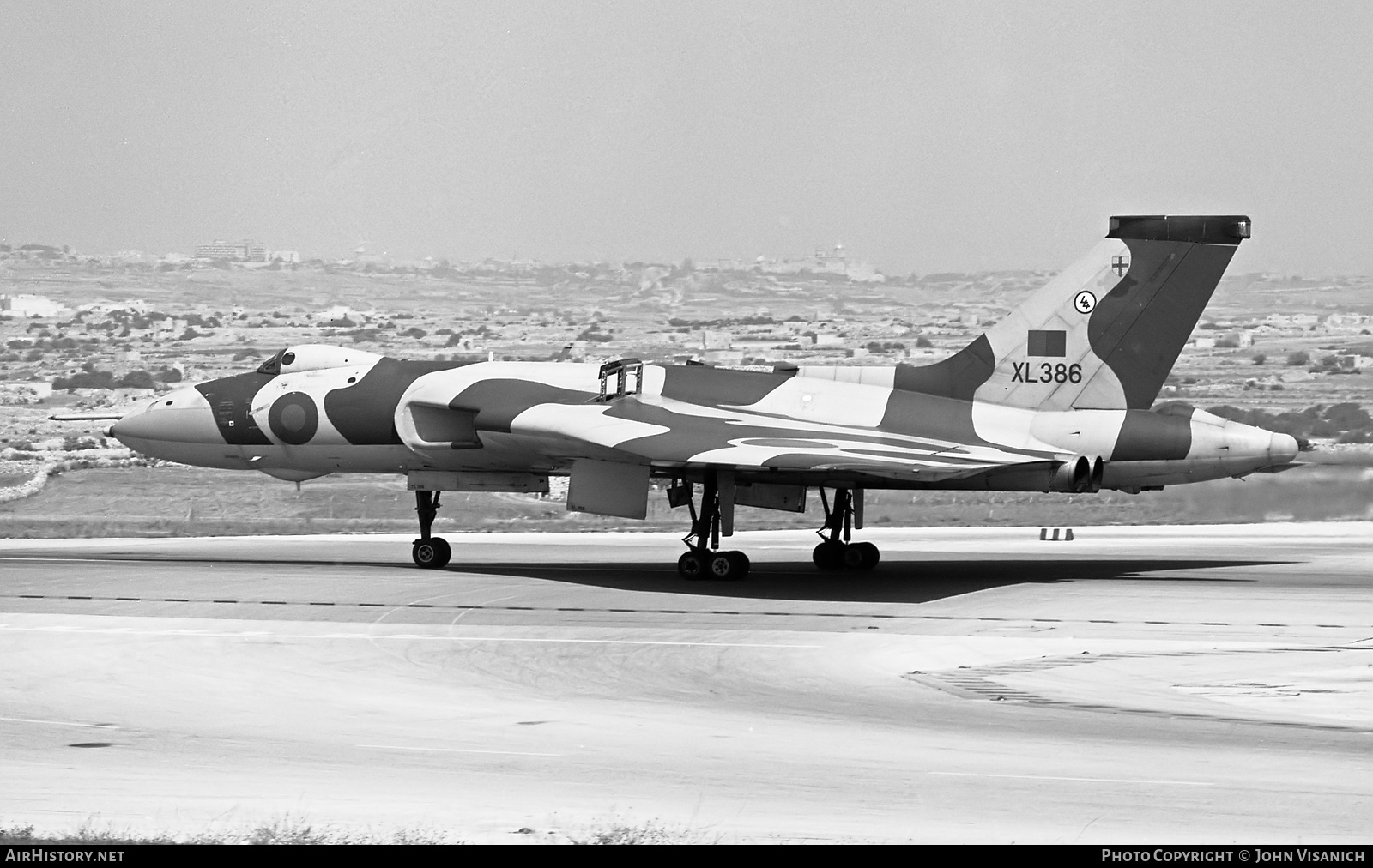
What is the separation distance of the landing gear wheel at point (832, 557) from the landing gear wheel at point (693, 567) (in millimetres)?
2743

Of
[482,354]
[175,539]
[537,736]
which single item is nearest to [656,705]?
[537,736]

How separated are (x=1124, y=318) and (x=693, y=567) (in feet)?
24.2

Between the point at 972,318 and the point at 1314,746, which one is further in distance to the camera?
the point at 972,318

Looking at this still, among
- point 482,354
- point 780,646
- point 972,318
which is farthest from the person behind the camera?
point 972,318

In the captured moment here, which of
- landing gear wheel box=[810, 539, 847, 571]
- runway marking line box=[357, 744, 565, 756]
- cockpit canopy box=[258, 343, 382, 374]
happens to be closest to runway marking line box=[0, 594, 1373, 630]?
landing gear wheel box=[810, 539, 847, 571]

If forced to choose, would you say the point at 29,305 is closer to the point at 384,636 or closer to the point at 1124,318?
the point at 1124,318

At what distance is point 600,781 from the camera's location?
11219 mm

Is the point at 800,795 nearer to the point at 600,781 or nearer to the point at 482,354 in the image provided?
the point at 600,781

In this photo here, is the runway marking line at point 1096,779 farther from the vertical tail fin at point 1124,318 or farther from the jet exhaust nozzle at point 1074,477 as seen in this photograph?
the vertical tail fin at point 1124,318

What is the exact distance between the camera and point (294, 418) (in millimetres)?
28000

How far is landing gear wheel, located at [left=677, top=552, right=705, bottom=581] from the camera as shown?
2503 centimetres

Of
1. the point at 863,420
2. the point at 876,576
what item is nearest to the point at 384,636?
the point at 863,420

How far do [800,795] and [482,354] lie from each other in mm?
116571

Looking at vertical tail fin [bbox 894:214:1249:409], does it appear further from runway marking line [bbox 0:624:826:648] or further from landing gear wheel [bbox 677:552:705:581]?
runway marking line [bbox 0:624:826:648]
